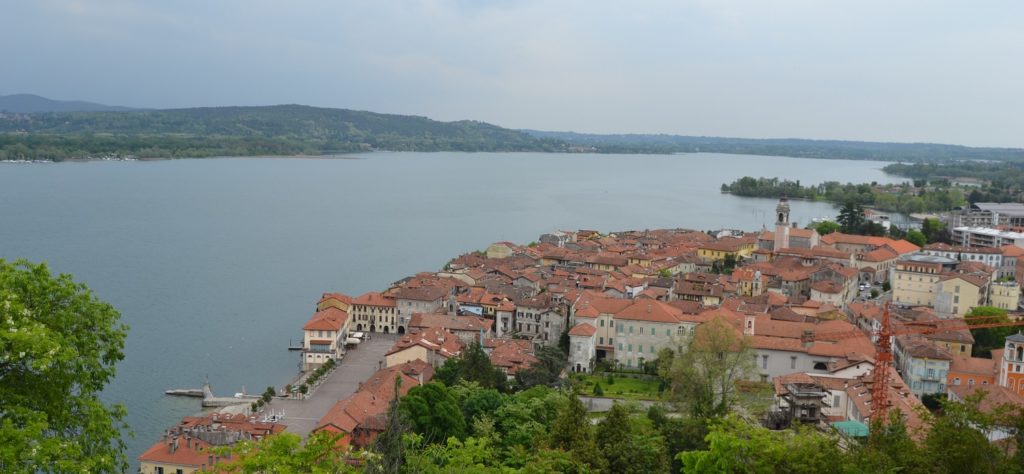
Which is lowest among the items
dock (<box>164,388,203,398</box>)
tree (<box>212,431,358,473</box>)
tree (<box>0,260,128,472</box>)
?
dock (<box>164,388,203,398</box>)

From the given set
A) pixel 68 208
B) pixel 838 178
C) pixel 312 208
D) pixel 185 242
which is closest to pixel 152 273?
pixel 185 242

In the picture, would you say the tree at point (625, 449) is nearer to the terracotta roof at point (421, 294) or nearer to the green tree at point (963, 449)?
the green tree at point (963, 449)

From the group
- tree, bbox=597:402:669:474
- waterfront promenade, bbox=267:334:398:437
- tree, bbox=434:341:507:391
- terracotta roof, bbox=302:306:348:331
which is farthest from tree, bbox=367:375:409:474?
terracotta roof, bbox=302:306:348:331

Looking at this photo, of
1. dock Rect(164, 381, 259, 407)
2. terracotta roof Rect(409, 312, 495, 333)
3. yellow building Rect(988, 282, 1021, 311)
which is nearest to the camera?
dock Rect(164, 381, 259, 407)

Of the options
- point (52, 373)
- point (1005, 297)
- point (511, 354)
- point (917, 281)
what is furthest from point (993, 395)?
point (52, 373)

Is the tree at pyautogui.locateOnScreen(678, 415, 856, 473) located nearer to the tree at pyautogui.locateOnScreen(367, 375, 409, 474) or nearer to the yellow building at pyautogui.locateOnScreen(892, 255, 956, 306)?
the tree at pyautogui.locateOnScreen(367, 375, 409, 474)

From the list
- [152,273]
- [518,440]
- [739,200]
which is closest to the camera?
[518,440]

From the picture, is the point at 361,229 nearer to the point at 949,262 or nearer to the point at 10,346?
the point at 949,262

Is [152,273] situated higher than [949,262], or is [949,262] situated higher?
[949,262]
